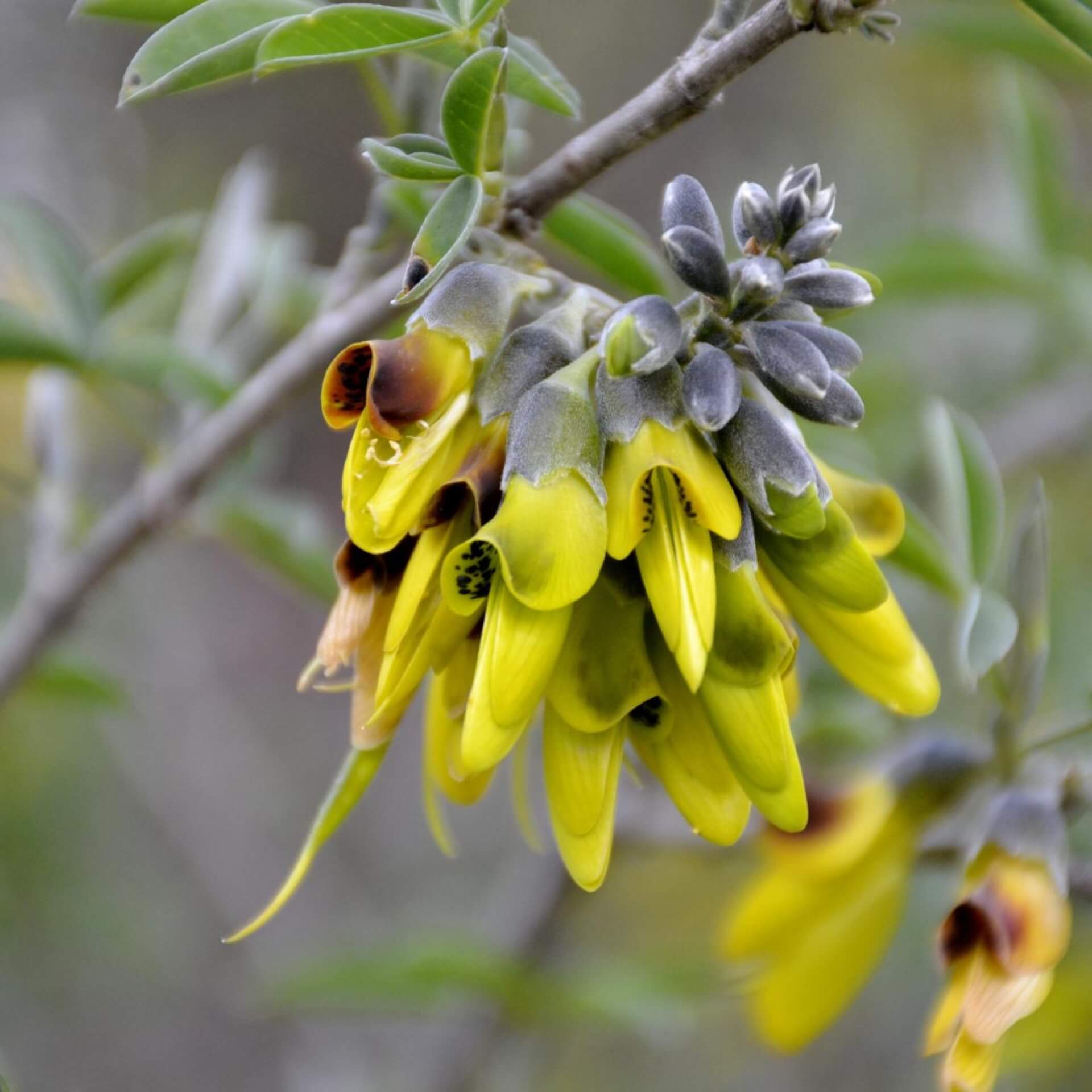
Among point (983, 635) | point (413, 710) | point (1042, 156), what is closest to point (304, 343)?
point (983, 635)

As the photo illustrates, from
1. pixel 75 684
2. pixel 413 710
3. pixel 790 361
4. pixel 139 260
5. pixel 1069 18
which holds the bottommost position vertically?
pixel 413 710

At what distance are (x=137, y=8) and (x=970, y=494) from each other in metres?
0.64

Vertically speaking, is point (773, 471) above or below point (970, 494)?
above

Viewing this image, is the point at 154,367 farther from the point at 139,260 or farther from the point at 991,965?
the point at 991,965

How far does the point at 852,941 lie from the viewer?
3.13ft

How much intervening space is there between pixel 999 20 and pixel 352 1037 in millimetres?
2157

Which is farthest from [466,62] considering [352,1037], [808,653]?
[352,1037]

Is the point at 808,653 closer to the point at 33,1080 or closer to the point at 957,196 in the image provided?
the point at 957,196

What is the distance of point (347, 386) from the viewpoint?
23.4 inches

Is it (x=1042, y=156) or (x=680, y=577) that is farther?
(x=1042, y=156)

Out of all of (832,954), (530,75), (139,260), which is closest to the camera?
(530,75)

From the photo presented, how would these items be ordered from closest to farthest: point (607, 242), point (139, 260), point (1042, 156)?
point (607, 242) → point (139, 260) → point (1042, 156)

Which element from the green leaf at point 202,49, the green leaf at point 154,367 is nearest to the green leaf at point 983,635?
the green leaf at point 202,49

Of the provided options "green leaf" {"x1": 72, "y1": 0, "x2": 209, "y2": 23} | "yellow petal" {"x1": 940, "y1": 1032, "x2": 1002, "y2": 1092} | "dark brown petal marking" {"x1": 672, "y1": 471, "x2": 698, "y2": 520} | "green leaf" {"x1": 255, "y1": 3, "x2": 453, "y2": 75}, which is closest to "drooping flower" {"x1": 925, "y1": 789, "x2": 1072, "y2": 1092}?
"yellow petal" {"x1": 940, "y1": 1032, "x2": 1002, "y2": 1092}
